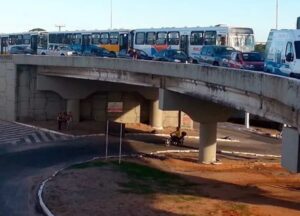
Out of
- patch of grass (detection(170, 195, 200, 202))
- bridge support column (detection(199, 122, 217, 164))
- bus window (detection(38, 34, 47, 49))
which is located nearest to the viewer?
patch of grass (detection(170, 195, 200, 202))

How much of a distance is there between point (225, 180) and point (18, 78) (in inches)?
1134

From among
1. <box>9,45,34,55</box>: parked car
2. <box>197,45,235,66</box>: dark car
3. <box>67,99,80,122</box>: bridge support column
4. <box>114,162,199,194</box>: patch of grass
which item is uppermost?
<box>197,45,235,66</box>: dark car

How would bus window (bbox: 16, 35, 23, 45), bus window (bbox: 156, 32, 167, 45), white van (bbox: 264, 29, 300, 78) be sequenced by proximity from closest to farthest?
1. white van (bbox: 264, 29, 300, 78)
2. bus window (bbox: 156, 32, 167, 45)
3. bus window (bbox: 16, 35, 23, 45)

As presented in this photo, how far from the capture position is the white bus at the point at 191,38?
147 ft

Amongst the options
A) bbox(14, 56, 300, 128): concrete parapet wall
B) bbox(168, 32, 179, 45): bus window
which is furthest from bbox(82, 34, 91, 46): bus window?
bbox(168, 32, 179, 45): bus window

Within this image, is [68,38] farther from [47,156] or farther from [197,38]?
[47,156]

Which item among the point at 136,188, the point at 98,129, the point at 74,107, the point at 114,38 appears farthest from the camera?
the point at 114,38

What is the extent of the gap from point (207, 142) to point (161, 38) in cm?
1392

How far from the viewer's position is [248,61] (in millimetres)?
34562

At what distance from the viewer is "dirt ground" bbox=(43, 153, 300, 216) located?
25359 millimetres

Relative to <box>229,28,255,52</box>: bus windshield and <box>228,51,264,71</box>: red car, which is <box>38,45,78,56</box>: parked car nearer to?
<box>229,28,255,52</box>: bus windshield

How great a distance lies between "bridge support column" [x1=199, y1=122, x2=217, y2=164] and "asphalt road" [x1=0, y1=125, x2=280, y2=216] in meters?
5.19

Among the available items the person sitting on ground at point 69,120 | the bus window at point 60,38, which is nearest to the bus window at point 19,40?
the bus window at point 60,38

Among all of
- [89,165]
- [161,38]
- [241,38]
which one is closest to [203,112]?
[241,38]
